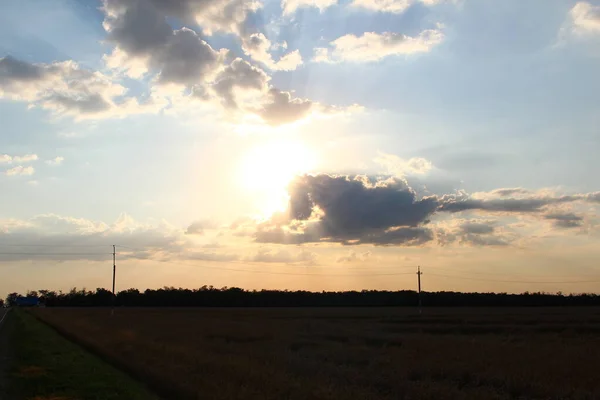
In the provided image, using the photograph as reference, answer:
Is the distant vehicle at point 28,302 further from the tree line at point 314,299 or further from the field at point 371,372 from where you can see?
the field at point 371,372

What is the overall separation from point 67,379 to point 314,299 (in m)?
137

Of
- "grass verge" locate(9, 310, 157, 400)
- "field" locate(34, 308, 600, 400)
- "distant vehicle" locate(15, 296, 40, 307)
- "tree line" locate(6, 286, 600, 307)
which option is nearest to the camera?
"field" locate(34, 308, 600, 400)

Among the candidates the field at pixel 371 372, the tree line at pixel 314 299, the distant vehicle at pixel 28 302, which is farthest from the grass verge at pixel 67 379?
the distant vehicle at pixel 28 302

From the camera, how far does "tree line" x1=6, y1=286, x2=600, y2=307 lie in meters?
140

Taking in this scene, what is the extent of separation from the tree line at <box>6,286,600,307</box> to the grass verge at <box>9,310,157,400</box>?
369 feet

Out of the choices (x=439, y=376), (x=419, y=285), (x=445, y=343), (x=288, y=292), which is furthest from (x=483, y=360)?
(x=288, y=292)

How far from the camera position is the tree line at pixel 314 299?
140m

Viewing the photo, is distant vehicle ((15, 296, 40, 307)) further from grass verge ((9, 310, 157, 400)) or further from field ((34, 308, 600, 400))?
grass verge ((9, 310, 157, 400))

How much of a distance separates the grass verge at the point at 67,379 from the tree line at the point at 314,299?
369 feet

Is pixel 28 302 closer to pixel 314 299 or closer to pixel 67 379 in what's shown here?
pixel 314 299

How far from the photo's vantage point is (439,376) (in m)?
21.1

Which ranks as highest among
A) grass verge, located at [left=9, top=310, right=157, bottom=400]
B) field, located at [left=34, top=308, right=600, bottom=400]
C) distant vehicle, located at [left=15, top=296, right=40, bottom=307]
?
field, located at [left=34, top=308, right=600, bottom=400]

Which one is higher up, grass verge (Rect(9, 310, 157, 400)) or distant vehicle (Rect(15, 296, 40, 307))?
grass verge (Rect(9, 310, 157, 400))

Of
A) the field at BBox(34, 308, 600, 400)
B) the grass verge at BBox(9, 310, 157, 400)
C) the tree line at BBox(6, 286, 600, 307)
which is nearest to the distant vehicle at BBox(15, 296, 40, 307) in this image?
the tree line at BBox(6, 286, 600, 307)
